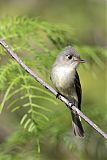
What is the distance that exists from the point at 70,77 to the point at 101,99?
3486 mm

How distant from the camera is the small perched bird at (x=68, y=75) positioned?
3621mm

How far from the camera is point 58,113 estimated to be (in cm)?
388

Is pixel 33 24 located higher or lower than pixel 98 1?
lower

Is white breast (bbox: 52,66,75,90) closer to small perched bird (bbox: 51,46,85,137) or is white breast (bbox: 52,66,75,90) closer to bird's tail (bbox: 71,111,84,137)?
small perched bird (bbox: 51,46,85,137)

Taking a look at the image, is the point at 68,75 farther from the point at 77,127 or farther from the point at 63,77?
the point at 77,127

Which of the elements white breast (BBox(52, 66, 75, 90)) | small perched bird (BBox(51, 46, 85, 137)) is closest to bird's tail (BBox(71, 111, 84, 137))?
small perched bird (BBox(51, 46, 85, 137))

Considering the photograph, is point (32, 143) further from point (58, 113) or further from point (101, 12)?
point (101, 12)

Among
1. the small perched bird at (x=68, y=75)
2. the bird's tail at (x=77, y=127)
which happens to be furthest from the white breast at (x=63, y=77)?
the bird's tail at (x=77, y=127)

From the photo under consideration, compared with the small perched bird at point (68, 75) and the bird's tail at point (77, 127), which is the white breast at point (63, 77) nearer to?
the small perched bird at point (68, 75)

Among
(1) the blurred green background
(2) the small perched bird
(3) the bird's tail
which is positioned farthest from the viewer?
(3) the bird's tail

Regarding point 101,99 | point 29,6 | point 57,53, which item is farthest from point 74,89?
point 29,6

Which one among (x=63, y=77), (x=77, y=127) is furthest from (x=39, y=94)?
(x=77, y=127)

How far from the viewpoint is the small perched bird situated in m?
3.62

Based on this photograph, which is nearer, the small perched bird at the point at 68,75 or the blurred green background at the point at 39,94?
the blurred green background at the point at 39,94
